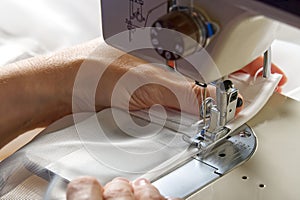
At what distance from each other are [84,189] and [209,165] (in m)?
0.19

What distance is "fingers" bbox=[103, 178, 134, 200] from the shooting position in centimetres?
85

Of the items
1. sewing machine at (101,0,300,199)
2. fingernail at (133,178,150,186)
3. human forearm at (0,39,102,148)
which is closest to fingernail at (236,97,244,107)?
sewing machine at (101,0,300,199)

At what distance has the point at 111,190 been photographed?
2.80 ft

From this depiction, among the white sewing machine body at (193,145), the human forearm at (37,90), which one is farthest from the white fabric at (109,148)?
the human forearm at (37,90)

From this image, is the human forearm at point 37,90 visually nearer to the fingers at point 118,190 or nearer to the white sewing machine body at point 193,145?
the white sewing machine body at point 193,145

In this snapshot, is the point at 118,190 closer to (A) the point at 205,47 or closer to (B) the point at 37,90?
(A) the point at 205,47

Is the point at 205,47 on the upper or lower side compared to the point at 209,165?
upper

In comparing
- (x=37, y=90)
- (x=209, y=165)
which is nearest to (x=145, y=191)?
(x=209, y=165)

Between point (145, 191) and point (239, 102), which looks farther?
point (239, 102)

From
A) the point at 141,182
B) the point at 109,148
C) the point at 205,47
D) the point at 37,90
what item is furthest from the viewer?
the point at 37,90

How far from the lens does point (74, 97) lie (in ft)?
3.88

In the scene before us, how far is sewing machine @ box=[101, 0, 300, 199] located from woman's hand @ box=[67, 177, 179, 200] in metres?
0.05

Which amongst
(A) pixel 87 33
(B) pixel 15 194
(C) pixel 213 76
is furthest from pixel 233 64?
Result: (A) pixel 87 33

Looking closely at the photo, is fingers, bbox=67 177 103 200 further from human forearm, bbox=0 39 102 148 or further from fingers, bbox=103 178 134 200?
human forearm, bbox=0 39 102 148
